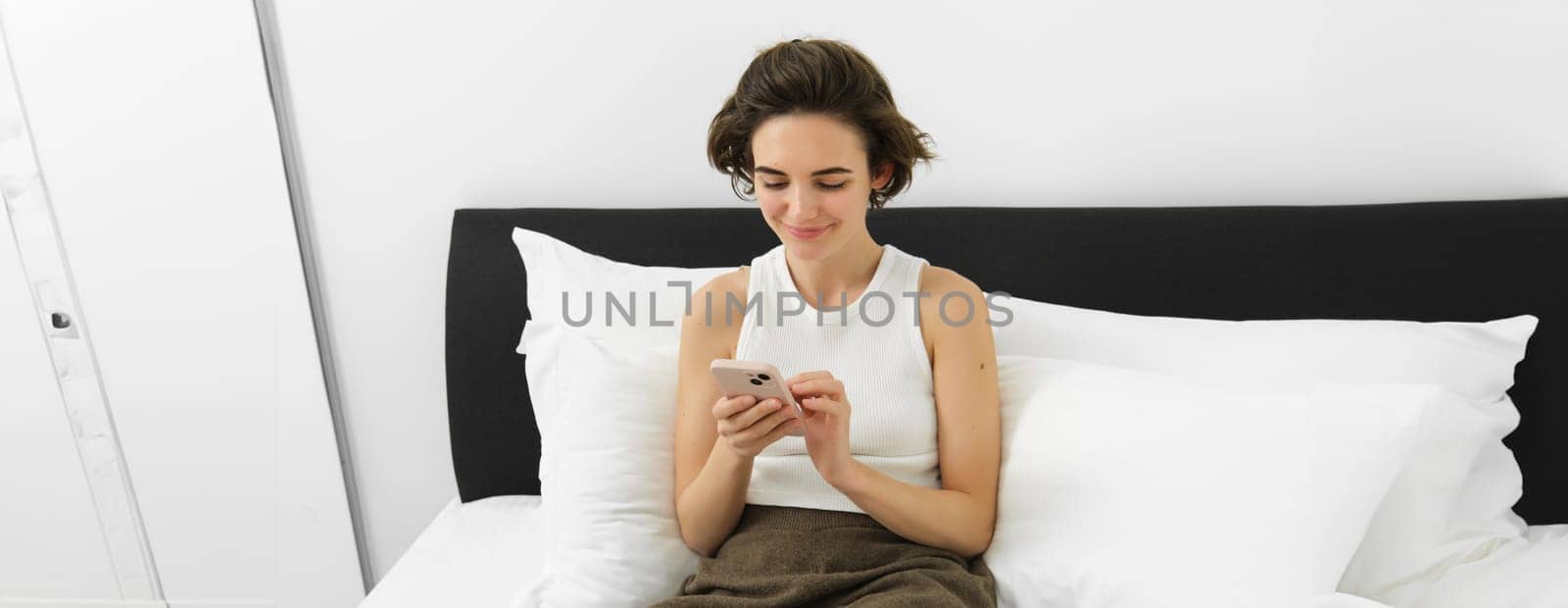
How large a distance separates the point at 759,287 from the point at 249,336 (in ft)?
3.69

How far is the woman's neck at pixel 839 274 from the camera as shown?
1.34 metres

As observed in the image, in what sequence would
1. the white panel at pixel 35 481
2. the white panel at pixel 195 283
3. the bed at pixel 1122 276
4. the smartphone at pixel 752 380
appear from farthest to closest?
the white panel at pixel 35 481 → the white panel at pixel 195 283 → the bed at pixel 1122 276 → the smartphone at pixel 752 380

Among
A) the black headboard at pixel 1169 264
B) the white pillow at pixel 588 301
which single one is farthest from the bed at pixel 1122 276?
the white pillow at pixel 588 301

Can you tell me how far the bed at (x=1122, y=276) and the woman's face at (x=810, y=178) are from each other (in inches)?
Result: 16.3

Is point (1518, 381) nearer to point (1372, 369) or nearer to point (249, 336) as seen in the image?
point (1372, 369)

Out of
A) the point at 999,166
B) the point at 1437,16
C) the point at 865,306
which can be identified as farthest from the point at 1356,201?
the point at 865,306

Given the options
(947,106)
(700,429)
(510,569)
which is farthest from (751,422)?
(947,106)

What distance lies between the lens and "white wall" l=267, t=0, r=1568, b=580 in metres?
1.55

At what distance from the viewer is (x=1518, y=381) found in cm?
148

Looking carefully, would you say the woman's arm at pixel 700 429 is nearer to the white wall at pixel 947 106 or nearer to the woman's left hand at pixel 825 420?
the woman's left hand at pixel 825 420

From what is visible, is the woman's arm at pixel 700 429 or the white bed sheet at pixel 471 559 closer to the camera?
the woman's arm at pixel 700 429

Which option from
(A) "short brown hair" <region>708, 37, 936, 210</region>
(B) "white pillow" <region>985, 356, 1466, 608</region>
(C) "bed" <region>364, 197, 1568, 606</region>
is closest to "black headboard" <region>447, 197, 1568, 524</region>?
(C) "bed" <region>364, 197, 1568, 606</region>

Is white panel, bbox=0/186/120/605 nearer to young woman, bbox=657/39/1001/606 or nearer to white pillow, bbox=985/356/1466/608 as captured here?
young woman, bbox=657/39/1001/606

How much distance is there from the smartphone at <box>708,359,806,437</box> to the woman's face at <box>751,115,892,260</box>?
0.21 meters
